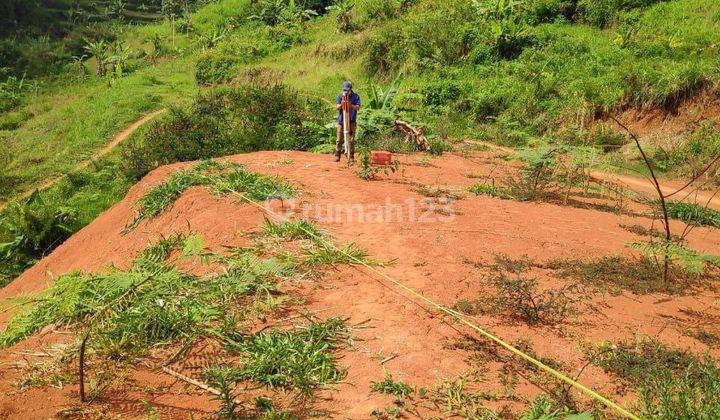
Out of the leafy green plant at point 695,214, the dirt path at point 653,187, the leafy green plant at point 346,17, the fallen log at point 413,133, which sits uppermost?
the leafy green plant at point 346,17

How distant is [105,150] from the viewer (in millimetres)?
17922

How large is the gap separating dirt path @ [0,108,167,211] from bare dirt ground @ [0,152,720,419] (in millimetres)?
8411

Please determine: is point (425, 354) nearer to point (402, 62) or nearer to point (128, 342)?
point (128, 342)

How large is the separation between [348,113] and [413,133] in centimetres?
297

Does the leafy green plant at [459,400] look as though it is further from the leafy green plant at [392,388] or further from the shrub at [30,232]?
the shrub at [30,232]

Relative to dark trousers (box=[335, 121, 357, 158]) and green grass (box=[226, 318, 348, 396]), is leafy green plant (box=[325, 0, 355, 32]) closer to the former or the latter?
dark trousers (box=[335, 121, 357, 158])

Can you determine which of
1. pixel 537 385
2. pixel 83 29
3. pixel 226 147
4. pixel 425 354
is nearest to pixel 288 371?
pixel 425 354

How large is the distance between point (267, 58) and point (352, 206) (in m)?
22.7

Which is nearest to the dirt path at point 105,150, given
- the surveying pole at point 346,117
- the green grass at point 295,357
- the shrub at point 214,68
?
the shrub at point 214,68

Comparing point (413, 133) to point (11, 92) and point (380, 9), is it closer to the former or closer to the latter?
point (380, 9)

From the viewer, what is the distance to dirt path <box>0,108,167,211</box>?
15462 mm

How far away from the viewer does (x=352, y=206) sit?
6.37 metres

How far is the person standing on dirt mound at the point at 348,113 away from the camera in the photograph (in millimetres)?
8383

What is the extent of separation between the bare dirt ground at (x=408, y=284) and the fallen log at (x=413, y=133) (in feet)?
8.70
